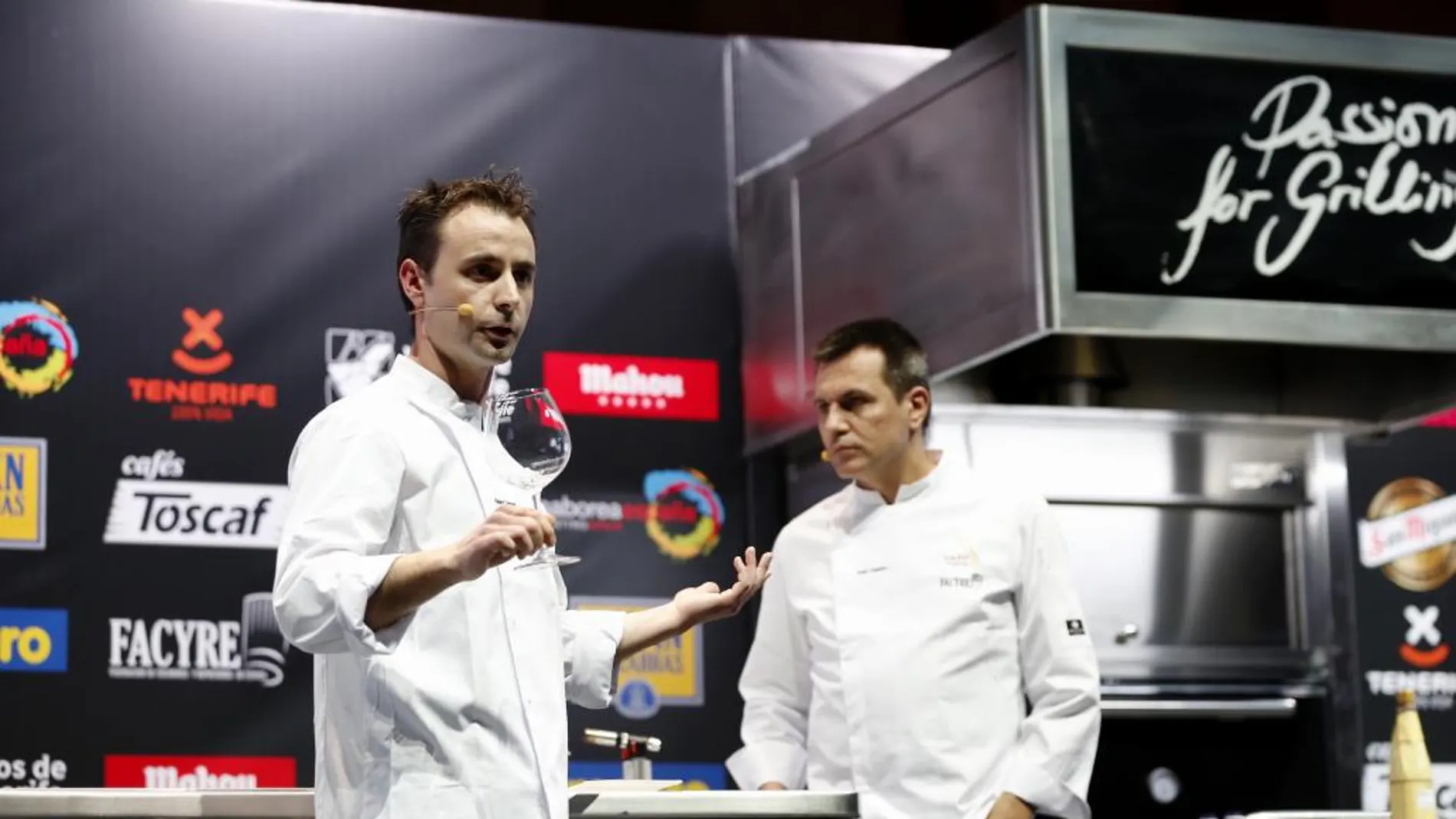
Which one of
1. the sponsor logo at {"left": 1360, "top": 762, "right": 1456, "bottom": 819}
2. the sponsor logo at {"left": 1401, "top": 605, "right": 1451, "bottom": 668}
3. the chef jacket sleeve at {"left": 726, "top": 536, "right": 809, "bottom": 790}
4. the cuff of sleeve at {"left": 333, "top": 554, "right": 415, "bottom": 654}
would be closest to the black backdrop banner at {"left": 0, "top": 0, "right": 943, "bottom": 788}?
the chef jacket sleeve at {"left": 726, "top": 536, "right": 809, "bottom": 790}

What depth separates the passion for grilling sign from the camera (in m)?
3.61

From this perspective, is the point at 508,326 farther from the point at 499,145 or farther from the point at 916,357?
the point at 499,145

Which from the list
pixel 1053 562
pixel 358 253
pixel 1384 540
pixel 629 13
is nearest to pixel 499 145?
pixel 358 253

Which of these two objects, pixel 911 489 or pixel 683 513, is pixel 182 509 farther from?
pixel 911 489

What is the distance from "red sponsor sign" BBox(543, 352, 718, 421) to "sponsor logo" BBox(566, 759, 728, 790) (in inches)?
27.5

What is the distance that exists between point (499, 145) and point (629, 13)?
679 mm

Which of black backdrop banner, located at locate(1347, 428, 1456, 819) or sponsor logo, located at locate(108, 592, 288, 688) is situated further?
black backdrop banner, located at locate(1347, 428, 1456, 819)

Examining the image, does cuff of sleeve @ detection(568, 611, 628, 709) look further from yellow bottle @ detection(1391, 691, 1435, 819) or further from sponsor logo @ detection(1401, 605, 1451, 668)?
sponsor logo @ detection(1401, 605, 1451, 668)

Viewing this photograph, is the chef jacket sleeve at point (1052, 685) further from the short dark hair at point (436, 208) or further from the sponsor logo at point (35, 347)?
the sponsor logo at point (35, 347)

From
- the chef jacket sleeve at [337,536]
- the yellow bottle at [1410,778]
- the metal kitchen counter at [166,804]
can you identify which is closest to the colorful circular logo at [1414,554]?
the yellow bottle at [1410,778]

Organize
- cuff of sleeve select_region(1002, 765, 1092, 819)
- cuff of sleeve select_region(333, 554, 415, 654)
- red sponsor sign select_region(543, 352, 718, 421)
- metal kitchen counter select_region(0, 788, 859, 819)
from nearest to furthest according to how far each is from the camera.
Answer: cuff of sleeve select_region(333, 554, 415, 654)
metal kitchen counter select_region(0, 788, 859, 819)
cuff of sleeve select_region(1002, 765, 1092, 819)
red sponsor sign select_region(543, 352, 718, 421)

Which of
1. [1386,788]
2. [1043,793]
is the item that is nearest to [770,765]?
[1043,793]

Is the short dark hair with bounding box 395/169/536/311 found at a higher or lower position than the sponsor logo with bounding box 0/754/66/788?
higher

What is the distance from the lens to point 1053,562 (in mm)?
3363
